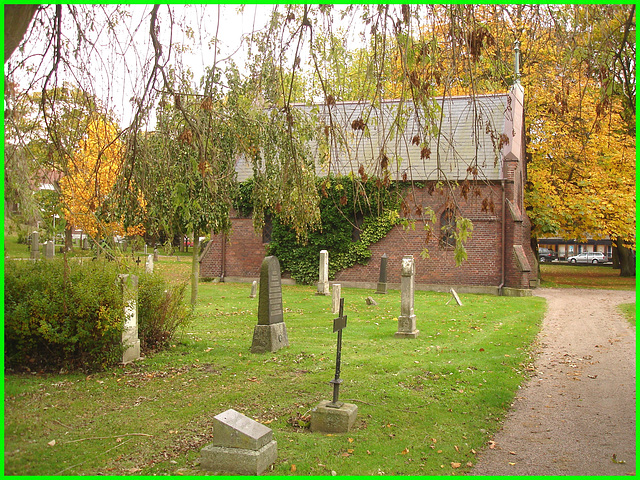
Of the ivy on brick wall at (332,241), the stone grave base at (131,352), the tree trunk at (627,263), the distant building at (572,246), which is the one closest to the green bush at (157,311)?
the stone grave base at (131,352)

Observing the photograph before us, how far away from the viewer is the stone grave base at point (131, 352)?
27.5 ft

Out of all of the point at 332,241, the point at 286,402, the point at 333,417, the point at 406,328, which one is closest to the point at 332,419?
the point at 333,417

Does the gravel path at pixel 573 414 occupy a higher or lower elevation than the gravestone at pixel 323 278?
lower

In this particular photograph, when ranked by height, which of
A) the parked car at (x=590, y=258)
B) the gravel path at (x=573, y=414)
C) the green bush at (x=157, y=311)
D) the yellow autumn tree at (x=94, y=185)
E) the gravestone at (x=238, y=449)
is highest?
the yellow autumn tree at (x=94, y=185)

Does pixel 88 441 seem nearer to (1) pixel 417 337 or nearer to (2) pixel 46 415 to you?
(2) pixel 46 415

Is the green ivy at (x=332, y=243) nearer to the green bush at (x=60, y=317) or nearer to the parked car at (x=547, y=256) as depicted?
the green bush at (x=60, y=317)

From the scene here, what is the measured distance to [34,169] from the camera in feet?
20.0

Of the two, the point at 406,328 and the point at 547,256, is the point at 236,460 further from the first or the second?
the point at 547,256

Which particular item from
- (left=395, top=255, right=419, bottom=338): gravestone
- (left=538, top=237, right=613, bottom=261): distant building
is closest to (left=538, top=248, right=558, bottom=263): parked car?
(left=538, top=237, right=613, bottom=261): distant building

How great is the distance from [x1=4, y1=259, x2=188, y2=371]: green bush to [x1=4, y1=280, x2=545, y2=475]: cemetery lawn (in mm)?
335

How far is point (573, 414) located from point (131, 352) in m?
6.41

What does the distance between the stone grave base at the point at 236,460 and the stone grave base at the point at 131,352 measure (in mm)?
3803

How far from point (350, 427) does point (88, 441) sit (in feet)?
8.94

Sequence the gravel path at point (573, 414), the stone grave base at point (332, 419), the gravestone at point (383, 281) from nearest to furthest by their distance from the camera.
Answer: the gravel path at point (573, 414), the stone grave base at point (332, 419), the gravestone at point (383, 281)
